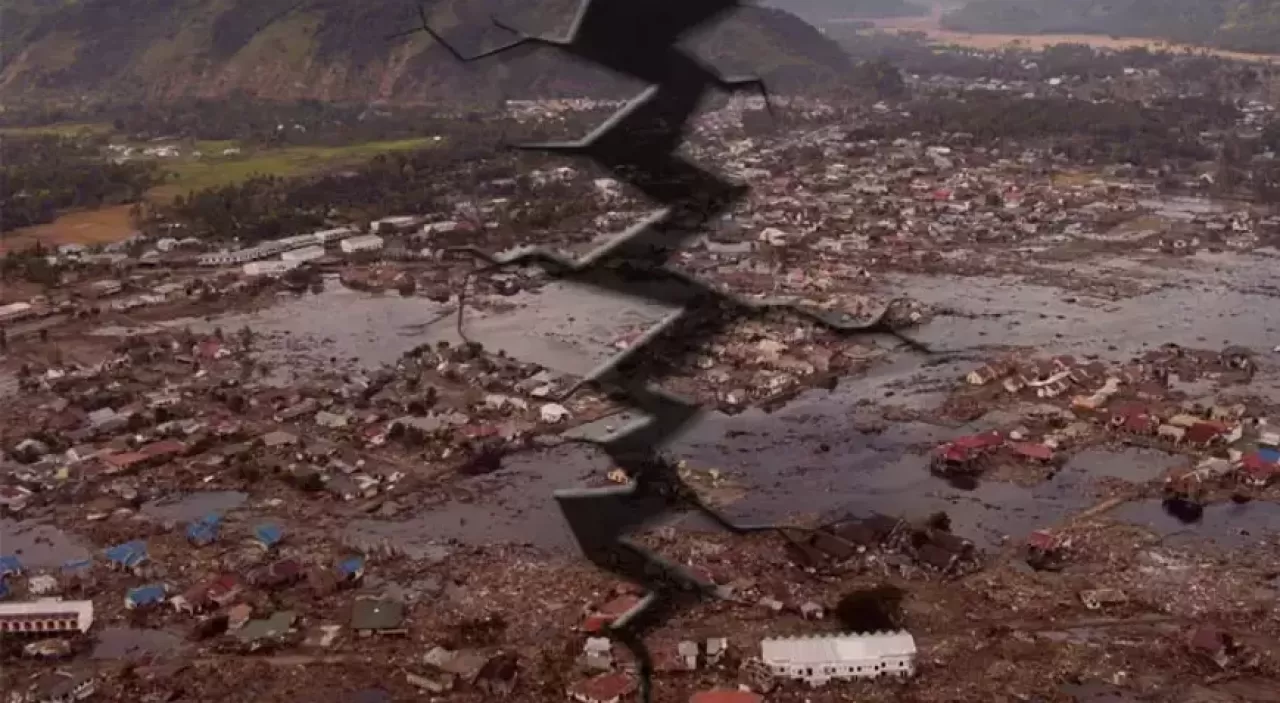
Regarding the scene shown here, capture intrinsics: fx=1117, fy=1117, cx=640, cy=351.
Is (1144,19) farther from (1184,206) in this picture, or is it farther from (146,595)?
(146,595)

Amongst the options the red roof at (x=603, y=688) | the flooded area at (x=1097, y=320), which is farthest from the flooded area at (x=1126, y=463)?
the red roof at (x=603, y=688)

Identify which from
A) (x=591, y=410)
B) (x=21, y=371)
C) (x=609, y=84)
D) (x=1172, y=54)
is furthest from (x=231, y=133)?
(x=1172, y=54)

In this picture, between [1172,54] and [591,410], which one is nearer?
[591,410]

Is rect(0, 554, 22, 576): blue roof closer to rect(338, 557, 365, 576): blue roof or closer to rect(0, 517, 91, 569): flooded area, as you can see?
rect(0, 517, 91, 569): flooded area

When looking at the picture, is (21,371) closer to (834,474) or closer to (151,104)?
(834,474)

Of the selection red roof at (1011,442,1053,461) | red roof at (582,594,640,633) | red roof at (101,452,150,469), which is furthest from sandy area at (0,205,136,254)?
red roof at (1011,442,1053,461)

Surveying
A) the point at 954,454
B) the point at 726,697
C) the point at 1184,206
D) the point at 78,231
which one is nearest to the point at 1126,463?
the point at 954,454
